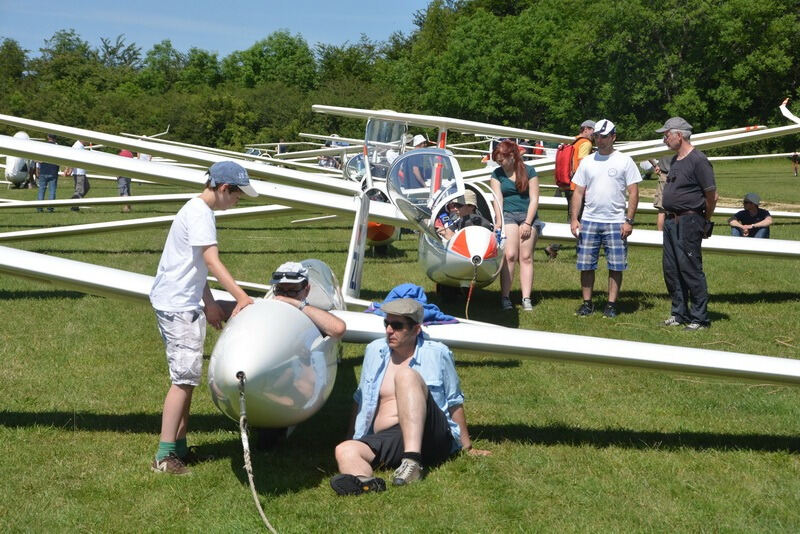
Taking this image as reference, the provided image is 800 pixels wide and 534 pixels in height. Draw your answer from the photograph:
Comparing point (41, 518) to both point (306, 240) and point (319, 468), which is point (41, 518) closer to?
point (319, 468)

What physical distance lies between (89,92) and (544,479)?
6818cm

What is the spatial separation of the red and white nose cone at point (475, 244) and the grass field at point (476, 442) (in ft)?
3.41

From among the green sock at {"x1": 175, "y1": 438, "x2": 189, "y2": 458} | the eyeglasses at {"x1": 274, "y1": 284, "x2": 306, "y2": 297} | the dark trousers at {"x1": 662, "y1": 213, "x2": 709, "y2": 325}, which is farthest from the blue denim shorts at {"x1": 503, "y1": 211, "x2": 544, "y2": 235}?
the green sock at {"x1": 175, "y1": 438, "x2": 189, "y2": 458}

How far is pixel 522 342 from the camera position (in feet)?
18.2

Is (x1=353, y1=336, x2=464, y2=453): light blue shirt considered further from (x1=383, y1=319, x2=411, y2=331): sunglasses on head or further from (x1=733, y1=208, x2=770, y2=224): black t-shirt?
(x1=733, y1=208, x2=770, y2=224): black t-shirt

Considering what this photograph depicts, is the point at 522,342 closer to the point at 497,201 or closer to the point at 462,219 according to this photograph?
the point at 462,219

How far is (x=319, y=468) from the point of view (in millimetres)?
5121

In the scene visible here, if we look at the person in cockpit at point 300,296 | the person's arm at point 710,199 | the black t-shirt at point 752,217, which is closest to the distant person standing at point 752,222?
the black t-shirt at point 752,217

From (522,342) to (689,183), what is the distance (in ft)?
12.8

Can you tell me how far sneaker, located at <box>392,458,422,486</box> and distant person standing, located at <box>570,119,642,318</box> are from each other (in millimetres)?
4932

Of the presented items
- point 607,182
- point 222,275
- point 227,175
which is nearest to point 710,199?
point 607,182

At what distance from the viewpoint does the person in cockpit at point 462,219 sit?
9023 millimetres

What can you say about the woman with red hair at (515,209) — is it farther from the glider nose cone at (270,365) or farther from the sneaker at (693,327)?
the glider nose cone at (270,365)

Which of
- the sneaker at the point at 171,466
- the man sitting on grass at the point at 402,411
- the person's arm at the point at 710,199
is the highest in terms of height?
the person's arm at the point at 710,199
